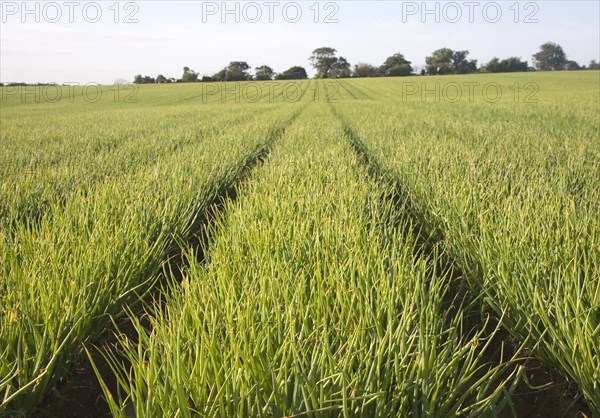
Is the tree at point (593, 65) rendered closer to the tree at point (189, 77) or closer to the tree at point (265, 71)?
the tree at point (265, 71)

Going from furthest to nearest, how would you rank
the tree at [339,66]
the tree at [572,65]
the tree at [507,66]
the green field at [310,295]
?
the tree at [572,65] < the tree at [339,66] < the tree at [507,66] < the green field at [310,295]

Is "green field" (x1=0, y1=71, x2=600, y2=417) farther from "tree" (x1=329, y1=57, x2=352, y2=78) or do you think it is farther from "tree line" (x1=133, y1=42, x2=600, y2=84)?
"tree" (x1=329, y1=57, x2=352, y2=78)

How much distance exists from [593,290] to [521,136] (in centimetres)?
525

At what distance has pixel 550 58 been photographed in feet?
304

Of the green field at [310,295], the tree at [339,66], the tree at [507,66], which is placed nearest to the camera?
the green field at [310,295]

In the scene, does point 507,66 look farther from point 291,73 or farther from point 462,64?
point 291,73

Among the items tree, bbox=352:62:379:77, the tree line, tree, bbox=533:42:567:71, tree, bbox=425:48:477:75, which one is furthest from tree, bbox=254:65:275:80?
tree, bbox=533:42:567:71

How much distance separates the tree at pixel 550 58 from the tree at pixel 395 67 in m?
40.4

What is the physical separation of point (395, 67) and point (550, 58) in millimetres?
49283

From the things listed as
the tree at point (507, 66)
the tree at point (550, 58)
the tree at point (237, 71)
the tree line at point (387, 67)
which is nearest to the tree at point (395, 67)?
the tree line at point (387, 67)

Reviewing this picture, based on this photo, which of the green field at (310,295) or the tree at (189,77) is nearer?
the green field at (310,295)

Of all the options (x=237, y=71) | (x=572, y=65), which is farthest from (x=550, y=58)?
(x=237, y=71)

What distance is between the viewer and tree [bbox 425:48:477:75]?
67.8 metres

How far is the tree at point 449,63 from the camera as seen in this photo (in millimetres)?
67775
